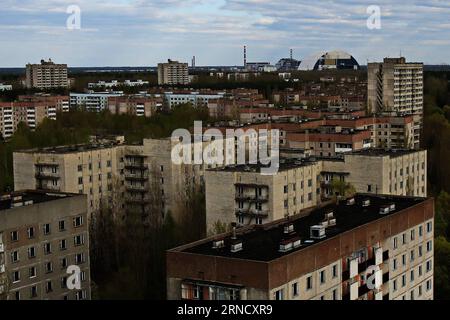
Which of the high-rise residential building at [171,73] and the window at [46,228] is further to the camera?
the high-rise residential building at [171,73]

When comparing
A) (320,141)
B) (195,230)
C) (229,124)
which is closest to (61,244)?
(195,230)

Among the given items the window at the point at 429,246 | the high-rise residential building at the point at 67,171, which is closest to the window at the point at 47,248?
the window at the point at 429,246

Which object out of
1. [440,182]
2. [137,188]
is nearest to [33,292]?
[137,188]

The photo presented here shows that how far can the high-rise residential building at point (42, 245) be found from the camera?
372 inches

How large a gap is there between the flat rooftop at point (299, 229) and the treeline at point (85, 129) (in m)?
10.2

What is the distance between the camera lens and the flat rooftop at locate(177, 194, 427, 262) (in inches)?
282

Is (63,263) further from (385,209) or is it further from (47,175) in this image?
(47,175)

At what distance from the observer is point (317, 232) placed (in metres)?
7.78

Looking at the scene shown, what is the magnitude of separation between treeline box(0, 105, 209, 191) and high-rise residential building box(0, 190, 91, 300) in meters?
7.58

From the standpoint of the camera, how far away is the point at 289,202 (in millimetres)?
12773

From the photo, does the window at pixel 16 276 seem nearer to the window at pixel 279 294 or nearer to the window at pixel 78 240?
the window at pixel 78 240

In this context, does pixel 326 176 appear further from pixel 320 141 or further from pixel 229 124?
pixel 229 124

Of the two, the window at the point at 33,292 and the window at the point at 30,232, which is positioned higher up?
the window at the point at 30,232
